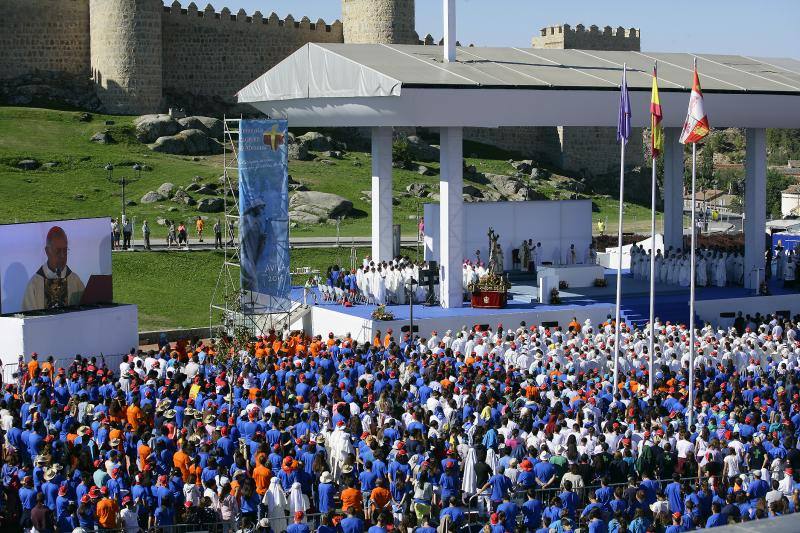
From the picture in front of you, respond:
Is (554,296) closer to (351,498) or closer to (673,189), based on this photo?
(673,189)

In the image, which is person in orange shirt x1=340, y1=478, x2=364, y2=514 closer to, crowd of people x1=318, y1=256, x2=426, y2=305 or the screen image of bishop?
the screen image of bishop

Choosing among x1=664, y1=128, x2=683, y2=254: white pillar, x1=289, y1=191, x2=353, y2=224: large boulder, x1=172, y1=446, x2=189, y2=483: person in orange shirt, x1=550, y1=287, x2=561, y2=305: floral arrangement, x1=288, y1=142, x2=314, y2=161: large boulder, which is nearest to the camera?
x1=172, y1=446, x2=189, y2=483: person in orange shirt

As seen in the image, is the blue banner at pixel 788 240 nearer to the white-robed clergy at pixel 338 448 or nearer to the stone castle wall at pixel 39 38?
the white-robed clergy at pixel 338 448

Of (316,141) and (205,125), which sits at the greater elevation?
(205,125)

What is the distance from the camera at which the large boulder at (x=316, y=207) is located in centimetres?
5475

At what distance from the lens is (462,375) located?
23.7m

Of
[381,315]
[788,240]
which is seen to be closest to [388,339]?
[381,315]

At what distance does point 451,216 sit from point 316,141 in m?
34.9

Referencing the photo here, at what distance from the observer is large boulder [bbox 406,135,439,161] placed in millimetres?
70125

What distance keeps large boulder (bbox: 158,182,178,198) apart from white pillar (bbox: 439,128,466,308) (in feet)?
77.5

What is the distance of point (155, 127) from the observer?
6438 cm

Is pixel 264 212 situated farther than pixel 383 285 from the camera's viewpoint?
No

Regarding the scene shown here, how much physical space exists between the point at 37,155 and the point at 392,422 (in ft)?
143

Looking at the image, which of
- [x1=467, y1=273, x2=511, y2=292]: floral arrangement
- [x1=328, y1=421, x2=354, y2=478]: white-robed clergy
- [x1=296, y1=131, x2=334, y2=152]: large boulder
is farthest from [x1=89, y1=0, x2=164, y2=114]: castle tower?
[x1=328, y1=421, x2=354, y2=478]: white-robed clergy
